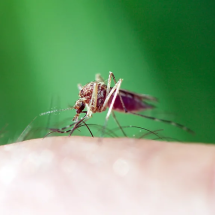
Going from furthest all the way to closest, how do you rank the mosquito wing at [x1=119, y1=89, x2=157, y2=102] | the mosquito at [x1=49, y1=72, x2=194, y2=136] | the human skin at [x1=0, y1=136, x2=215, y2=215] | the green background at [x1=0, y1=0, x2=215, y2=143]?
the green background at [x1=0, y1=0, x2=215, y2=143] → the mosquito wing at [x1=119, y1=89, x2=157, y2=102] → the mosquito at [x1=49, y1=72, x2=194, y2=136] → the human skin at [x1=0, y1=136, x2=215, y2=215]

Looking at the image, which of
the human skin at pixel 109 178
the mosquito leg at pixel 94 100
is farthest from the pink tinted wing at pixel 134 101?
the human skin at pixel 109 178

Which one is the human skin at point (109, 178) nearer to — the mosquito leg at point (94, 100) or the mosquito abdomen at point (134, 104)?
the mosquito leg at point (94, 100)

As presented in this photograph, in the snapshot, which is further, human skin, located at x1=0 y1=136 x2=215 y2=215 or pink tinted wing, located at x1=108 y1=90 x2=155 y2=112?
pink tinted wing, located at x1=108 y1=90 x2=155 y2=112

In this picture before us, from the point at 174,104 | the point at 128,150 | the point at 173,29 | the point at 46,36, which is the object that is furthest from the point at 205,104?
the point at 128,150

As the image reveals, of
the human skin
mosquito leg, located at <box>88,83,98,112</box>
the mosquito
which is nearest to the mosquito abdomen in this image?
the mosquito

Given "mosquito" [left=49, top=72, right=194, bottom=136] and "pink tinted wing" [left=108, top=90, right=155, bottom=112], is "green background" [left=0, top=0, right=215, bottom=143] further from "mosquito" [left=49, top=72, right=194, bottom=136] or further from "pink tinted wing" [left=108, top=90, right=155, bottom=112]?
"mosquito" [left=49, top=72, right=194, bottom=136]

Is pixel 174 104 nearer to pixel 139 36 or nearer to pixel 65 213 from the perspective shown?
pixel 139 36
